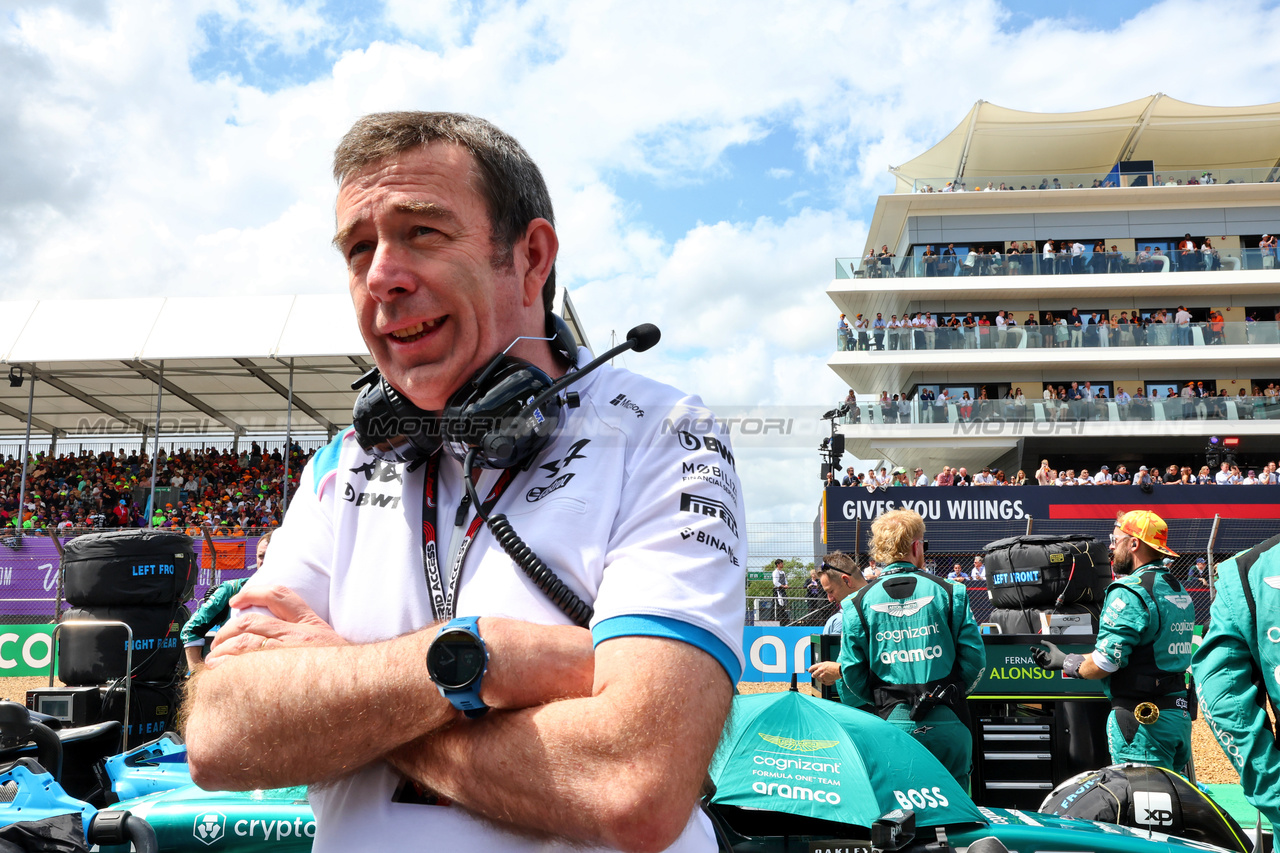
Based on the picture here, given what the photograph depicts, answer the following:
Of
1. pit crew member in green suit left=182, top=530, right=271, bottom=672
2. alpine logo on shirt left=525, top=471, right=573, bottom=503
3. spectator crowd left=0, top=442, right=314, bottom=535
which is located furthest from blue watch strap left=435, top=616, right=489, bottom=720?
Result: spectator crowd left=0, top=442, right=314, bottom=535

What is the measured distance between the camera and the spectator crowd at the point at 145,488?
993 inches

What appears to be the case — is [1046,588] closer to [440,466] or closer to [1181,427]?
[440,466]

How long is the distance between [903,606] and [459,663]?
4.20 meters

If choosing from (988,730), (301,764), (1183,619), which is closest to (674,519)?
(301,764)

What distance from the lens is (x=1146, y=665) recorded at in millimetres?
4895

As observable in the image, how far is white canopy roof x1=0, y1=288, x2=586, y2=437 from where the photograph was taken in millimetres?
19891

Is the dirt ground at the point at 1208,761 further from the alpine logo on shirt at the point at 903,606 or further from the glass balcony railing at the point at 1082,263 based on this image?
the glass balcony railing at the point at 1082,263

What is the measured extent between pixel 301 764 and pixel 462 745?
239 millimetres

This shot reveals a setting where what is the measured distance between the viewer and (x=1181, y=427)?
99.8 ft

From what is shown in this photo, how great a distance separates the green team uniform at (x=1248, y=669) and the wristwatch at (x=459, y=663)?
282 centimetres

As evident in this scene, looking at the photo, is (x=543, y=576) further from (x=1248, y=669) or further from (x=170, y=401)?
(x=170, y=401)

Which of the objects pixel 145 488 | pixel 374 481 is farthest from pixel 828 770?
pixel 145 488

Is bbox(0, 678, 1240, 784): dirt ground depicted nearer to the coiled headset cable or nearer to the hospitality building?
the coiled headset cable

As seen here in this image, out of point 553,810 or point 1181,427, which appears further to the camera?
point 1181,427
